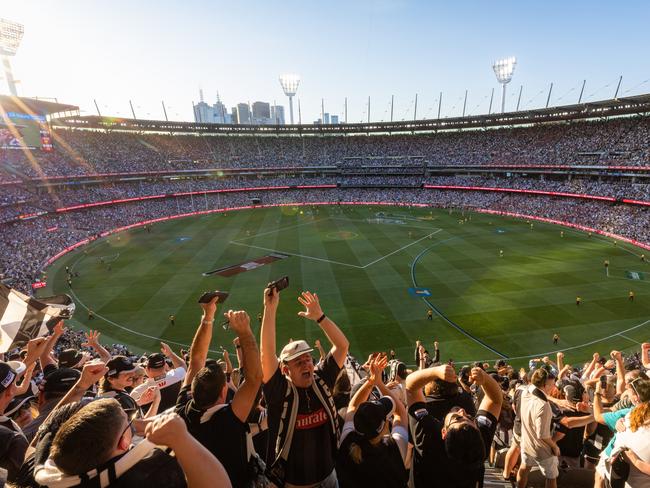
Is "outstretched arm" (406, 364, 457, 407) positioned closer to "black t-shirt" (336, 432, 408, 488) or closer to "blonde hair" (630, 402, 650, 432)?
"black t-shirt" (336, 432, 408, 488)

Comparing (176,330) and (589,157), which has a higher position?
(589,157)

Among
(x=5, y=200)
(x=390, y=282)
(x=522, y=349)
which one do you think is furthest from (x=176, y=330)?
(x=5, y=200)

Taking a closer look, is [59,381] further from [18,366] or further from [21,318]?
[21,318]

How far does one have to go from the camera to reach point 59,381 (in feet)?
18.2

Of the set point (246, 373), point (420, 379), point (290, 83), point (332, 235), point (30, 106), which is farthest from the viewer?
point (290, 83)

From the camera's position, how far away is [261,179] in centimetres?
9150

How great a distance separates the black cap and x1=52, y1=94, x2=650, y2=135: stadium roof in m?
73.9

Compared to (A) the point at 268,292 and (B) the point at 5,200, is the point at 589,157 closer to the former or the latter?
(A) the point at 268,292

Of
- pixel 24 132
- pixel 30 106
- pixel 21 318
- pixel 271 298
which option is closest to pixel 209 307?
pixel 271 298

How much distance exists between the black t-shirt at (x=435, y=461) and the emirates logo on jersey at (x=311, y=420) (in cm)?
116

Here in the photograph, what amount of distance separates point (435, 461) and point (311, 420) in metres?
1.49

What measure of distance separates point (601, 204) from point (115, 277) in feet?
232

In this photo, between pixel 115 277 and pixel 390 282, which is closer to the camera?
pixel 390 282

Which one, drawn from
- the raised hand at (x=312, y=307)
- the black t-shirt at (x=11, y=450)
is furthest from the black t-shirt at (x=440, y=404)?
the black t-shirt at (x=11, y=450)
